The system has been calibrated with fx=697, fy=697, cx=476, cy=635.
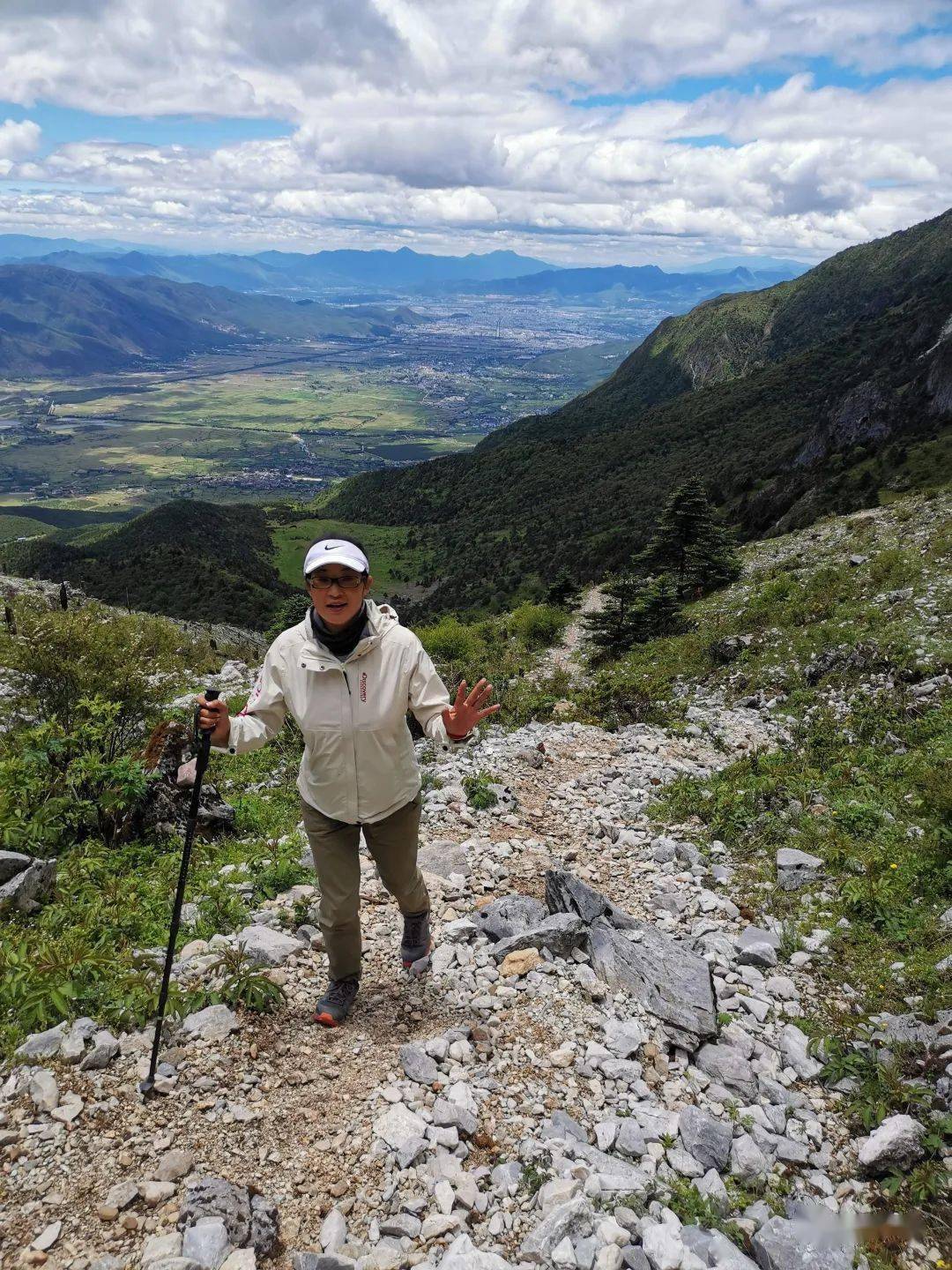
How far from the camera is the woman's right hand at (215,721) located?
4.39 m

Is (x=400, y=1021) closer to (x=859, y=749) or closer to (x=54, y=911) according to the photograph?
(x=54, y=911)

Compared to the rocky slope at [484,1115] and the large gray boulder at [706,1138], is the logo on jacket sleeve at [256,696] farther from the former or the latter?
the large gray boulder at [706,1138]

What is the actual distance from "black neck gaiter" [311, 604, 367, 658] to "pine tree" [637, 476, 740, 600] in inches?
1070

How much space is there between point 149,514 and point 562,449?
8751cm

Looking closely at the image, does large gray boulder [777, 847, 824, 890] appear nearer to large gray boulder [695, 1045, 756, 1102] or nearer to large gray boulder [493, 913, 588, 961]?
large gray boulder [493, 913, 588, 961]

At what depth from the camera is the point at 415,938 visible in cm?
573

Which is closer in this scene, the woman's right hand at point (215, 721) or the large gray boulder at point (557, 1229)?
the large gray boulder at point (557, 1229)

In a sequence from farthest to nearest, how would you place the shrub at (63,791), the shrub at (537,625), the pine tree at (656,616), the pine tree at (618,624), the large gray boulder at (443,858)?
the shrub at (537,625) < the pine tree at (618,624) < the pine tree at (656,616) < the large gray boulder at (443,858) < the shrub at (63,791)

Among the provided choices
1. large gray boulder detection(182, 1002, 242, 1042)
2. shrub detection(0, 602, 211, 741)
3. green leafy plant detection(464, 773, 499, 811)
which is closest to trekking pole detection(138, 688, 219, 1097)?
large gray boulder detection(182, 1002, 242, 1042)

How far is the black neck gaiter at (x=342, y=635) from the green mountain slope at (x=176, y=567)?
76110 millimetres

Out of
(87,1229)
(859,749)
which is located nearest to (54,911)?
(87,1229)

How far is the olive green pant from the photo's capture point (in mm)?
4871

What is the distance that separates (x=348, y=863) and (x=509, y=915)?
2.32 meters

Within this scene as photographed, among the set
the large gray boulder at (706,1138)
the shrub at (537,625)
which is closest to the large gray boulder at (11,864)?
the large gray boulder at (706,1138)
